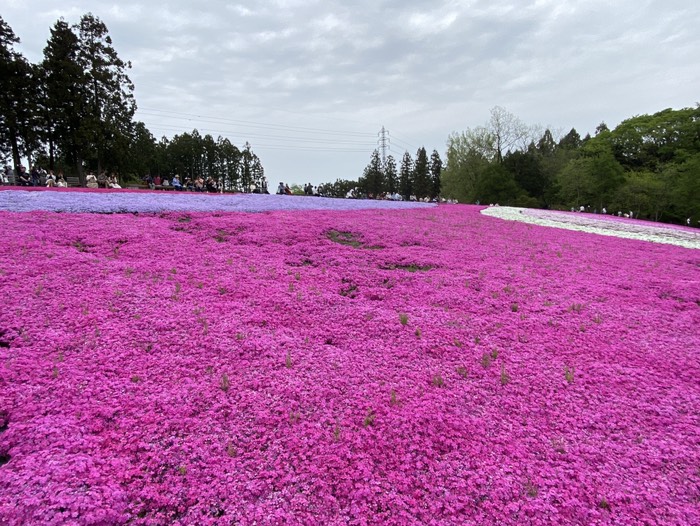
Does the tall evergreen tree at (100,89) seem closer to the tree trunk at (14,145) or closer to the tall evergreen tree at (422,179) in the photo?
the tree trunk at (14,145)

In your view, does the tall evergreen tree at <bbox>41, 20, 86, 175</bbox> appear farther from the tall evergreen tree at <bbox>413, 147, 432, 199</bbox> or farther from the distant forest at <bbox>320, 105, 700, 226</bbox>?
the tall evergreen tree at <bbox>413, 147, 432, 199</bbox>

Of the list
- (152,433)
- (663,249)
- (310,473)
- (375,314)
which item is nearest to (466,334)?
(375,314)

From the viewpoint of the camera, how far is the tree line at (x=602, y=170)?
3862cm

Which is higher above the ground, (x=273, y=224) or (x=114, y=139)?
(x=114, y=139)

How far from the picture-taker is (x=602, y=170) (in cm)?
4428

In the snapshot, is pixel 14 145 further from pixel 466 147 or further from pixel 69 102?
pixel 466 147

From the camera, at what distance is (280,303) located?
20.2ft

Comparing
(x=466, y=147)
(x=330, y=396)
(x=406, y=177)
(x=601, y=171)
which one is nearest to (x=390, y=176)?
(x=406, y=177)

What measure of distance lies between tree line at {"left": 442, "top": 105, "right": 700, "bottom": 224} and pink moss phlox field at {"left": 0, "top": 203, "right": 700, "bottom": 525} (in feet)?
129

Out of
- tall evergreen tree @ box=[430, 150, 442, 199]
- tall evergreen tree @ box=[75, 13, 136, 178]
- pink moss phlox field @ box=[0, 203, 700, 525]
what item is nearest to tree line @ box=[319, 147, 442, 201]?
tall evergreen tree @ box=[430, 150, 442, 199]

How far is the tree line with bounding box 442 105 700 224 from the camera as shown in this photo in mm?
38625

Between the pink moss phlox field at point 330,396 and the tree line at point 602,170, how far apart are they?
1544 inches

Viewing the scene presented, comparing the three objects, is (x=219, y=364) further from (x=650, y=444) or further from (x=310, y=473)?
(x=650, y=444)

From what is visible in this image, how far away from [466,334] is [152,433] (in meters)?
4.08
